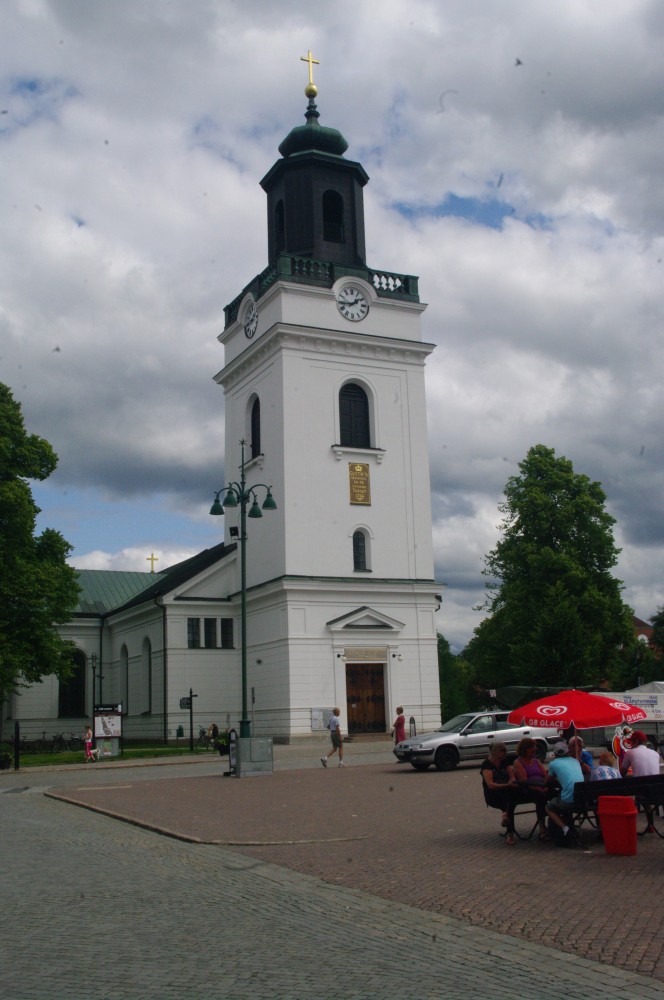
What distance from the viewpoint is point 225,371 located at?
1939 inches

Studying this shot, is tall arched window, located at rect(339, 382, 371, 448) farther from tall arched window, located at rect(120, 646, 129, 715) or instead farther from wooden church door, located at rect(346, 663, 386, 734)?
tall arched window, located at rect(120, 646, 129, 715)

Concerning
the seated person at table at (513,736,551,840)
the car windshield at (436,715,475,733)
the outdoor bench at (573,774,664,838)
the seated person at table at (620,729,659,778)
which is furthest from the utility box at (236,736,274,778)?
the outdoor bench at (573,774,664,838)

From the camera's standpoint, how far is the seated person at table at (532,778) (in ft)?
43.2

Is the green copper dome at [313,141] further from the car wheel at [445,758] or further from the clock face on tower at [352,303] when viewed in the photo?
the car wheel at [445,758]

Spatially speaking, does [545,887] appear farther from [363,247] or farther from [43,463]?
[363,247]

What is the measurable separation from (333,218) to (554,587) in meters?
19.8

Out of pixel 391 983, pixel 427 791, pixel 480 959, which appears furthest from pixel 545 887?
pixel 427 791

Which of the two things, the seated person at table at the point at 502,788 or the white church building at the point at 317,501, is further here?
the white church building at the point at 317,501

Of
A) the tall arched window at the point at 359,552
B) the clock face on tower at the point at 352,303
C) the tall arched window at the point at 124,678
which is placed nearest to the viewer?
the tall arched window at the point at 359,552

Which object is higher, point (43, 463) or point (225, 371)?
point (225, 371)

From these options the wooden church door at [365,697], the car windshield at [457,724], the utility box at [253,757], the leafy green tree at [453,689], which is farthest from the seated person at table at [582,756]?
the leafy green tree at [453,689]

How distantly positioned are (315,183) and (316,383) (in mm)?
9322

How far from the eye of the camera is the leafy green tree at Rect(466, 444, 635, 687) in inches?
1797

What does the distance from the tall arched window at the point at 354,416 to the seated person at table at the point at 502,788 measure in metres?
31.9
